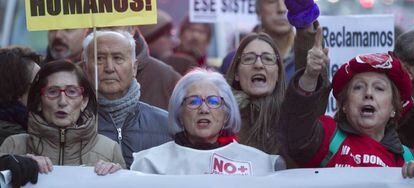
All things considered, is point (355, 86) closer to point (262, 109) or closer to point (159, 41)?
point (262, 109)

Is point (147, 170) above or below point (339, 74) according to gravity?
below

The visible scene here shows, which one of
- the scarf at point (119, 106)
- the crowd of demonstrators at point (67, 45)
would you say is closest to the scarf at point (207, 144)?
the scarf at point (119, 106)

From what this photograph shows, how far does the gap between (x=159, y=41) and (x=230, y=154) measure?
6.53 metres

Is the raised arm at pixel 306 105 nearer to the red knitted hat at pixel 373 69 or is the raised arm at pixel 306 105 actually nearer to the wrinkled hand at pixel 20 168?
the red knitted hat at pixel 373 69

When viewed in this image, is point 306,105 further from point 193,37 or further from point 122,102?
point 193,37

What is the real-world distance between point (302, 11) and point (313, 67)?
32 centimetres

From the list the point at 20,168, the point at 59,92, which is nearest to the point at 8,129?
the point at 59,92

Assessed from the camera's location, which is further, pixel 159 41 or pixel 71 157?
pixel 159 41

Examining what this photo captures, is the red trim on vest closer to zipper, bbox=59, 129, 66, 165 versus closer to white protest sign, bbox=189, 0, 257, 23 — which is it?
zipper, bbox=59, 129, 66, 165

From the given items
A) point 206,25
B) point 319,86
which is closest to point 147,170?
point 319,86

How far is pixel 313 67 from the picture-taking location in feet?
20.9

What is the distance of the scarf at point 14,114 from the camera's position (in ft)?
24.4

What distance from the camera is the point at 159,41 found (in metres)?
13.1

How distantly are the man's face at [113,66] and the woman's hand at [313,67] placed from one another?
1.50 meters
